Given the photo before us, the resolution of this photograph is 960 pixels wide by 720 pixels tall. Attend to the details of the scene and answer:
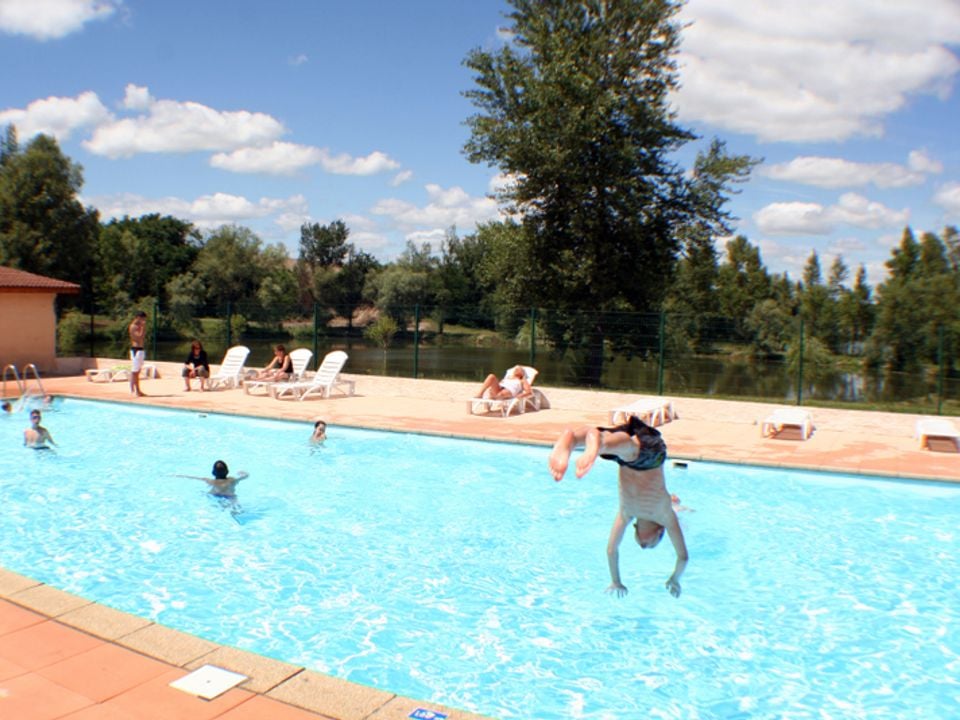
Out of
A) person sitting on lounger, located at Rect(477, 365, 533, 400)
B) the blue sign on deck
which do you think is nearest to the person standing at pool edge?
person sitting on lounger, located at Rect(477, 365, 533, 400)

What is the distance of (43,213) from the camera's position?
36.7m

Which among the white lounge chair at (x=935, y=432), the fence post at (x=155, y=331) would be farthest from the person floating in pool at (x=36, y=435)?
the white lounge chair at (x=935, y=432)

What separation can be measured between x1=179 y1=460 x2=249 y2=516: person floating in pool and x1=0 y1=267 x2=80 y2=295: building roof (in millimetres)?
12659

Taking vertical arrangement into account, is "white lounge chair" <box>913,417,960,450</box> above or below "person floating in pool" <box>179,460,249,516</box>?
above

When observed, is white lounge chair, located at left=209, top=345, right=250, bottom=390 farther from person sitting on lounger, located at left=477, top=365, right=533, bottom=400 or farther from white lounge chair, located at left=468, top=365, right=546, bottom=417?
white lounge chair, located at left=468, top=365, right=546, bottom=417

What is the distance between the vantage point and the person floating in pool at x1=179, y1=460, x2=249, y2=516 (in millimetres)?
8664

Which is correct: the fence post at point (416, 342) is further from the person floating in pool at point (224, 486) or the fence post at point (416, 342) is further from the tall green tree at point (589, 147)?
the person floating in pool at point (224, 486)

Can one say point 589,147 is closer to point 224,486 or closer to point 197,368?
point 197,368

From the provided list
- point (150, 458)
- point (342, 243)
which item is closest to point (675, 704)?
point (150, 458)

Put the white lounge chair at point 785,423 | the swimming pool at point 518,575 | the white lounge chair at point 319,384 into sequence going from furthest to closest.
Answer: the white lounge chair at point 319,384 < the white lounge chair at point 785,423 < the swimming pool at point 518,575

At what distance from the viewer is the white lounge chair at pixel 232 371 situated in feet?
56.1

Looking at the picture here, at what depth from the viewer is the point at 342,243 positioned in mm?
77938

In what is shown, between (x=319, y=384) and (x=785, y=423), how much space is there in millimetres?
8846

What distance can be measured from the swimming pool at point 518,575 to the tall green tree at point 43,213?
29.5 m
